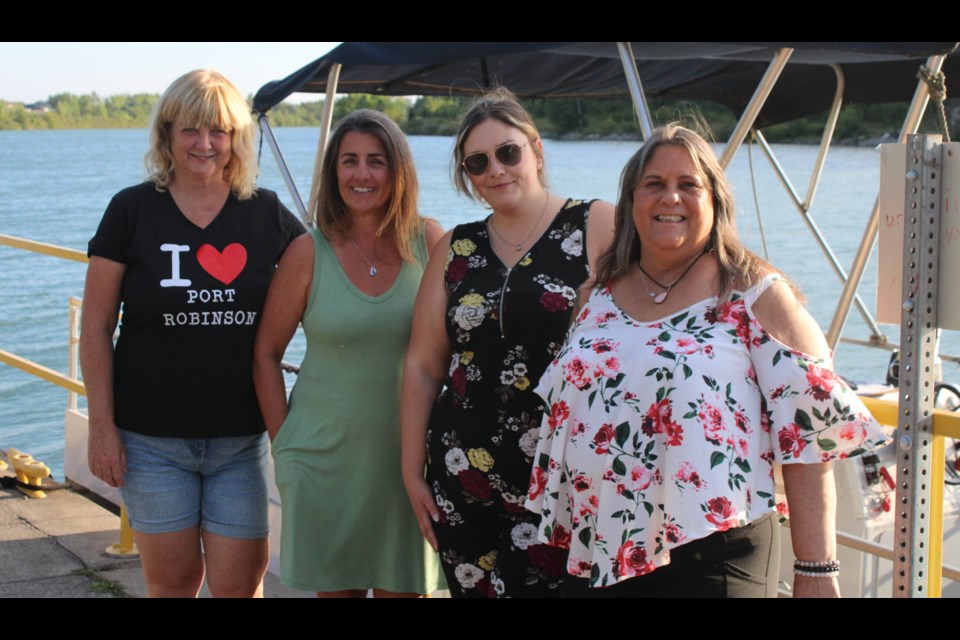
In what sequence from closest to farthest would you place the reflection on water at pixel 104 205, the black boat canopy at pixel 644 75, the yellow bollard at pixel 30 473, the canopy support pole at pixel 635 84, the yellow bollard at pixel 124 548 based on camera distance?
the yellow bollard at pixel 124 548 < the canopy support pole at pixel 635 84 < the yellow bollard at pixel 30 473 < the black boat canopy at pixel 644 75 < the reflection on water at pixel 104 205

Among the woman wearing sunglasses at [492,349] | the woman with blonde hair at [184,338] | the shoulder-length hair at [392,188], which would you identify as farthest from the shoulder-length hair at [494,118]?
the woman with blonde hair at [184,338]

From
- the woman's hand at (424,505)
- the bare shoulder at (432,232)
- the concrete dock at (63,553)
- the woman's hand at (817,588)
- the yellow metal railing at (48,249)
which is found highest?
the bare shoulder at (432,232)

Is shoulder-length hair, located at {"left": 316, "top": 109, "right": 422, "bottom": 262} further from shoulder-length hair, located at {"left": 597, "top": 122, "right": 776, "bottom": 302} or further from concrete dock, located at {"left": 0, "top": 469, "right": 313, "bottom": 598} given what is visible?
concrete dock, located at {"left": 0, "top": 469, "right": 313, "bottom": 598}

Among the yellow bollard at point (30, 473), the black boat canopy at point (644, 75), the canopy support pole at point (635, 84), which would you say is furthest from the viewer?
the black boat canopy at point (644, 75)

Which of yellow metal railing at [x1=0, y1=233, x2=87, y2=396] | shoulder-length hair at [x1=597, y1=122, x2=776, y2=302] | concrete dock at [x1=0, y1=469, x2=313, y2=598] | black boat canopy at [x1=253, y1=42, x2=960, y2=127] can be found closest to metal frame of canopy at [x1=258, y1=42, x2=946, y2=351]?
black boat canopy at [x1=253, y1=42, x2=960, y2=127]

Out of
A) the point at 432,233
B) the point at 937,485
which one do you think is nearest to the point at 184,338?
the point at 432,233

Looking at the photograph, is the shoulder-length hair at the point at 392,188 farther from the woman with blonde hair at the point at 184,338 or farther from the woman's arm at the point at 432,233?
the woman with blonde hair at the point at 184,338

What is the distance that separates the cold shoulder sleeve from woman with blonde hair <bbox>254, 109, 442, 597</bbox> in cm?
107

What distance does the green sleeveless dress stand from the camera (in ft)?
8.86

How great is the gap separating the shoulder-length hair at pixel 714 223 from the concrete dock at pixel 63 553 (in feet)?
8.11

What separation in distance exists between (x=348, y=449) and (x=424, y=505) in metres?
0.27

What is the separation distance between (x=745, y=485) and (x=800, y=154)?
43.3 metres

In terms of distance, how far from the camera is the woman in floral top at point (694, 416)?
76.9 inches
